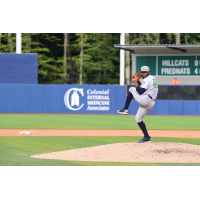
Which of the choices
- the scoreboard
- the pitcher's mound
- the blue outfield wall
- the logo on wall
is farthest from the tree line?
the pitcher's mound

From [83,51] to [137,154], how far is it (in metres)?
39.2

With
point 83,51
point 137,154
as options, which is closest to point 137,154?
point 137,154

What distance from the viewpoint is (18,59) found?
25.5 m

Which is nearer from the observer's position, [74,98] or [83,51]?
[74,98]

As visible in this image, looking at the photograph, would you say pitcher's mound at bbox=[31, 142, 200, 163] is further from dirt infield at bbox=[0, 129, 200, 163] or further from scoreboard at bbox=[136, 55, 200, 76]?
scoreboard at bbox=[136, 55, 200, 76]

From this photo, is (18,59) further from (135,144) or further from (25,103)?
(135,144)

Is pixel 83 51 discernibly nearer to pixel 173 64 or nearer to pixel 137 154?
pixel 173 64

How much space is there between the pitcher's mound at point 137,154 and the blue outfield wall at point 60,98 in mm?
14984

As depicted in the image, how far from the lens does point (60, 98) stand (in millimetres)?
24250

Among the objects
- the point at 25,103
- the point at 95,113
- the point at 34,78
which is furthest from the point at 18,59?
the point at 95,113

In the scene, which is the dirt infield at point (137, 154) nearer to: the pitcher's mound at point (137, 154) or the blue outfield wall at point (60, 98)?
the pitcher's mound at point (137, 154)

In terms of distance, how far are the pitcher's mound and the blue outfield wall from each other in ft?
49.2

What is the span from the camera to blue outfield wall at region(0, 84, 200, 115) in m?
24.1

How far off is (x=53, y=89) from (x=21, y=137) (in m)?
12.4
